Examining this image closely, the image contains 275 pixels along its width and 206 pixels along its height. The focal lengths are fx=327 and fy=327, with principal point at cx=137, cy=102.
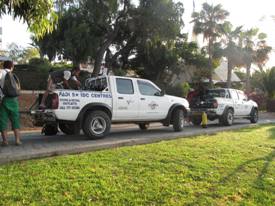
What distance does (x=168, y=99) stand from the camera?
11.3 m

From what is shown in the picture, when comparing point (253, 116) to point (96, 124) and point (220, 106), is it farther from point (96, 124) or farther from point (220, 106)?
point (96, 124)

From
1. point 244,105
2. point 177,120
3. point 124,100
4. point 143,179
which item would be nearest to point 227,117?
point 244,105

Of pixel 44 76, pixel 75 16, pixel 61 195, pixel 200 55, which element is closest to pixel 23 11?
pixel 61 195

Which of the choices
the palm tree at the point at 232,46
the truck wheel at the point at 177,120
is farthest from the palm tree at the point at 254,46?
the truck wheel at the point at 177,120

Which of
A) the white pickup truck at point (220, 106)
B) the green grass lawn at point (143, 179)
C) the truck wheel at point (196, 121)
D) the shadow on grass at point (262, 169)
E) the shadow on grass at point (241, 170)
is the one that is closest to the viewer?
the green grass lawn at point (143, 179)

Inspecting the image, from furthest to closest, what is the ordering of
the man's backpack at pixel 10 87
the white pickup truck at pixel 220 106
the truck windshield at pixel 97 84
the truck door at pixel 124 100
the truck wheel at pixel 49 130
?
the white pickup truck at pixel 220 106 → the truck wheel at pixel 49 130 → the truck windshield at pixel 97 84 → the truck door at pixel 124 100 → the man's backpack at pixel 10 87

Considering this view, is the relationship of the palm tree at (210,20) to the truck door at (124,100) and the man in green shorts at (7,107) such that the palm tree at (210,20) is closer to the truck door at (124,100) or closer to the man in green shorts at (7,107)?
the truck door at (124,100)

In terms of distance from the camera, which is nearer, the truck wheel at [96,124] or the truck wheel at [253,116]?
the truck wheel at [96,124]

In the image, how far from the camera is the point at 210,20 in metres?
31.5

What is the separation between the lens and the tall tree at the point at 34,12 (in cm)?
622

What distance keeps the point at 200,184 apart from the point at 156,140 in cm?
386

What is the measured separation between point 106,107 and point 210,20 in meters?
24.9

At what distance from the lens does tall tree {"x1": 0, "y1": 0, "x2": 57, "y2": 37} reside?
20.4 ft

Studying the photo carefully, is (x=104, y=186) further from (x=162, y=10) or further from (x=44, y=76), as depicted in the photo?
(x=44, y=76)
